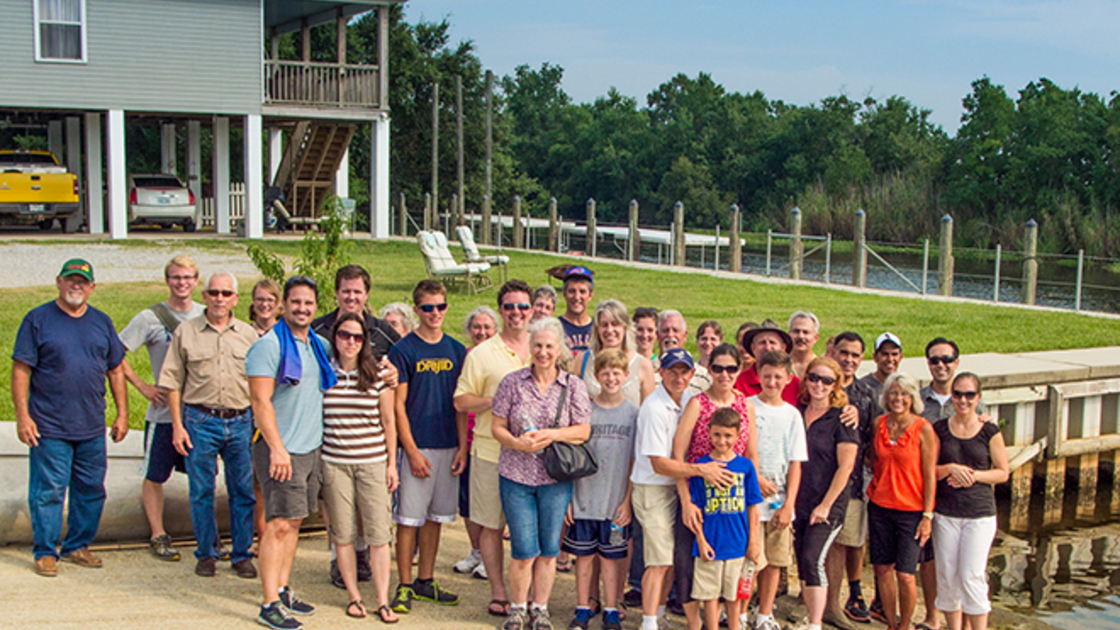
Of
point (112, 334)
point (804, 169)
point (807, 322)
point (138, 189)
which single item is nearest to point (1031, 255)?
point (807, 322)

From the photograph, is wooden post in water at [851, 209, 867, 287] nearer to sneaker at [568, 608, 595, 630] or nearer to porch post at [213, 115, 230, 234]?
porch post at [213, 115, 230, 234]

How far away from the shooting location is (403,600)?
600cm

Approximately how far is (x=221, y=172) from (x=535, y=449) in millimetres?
23497

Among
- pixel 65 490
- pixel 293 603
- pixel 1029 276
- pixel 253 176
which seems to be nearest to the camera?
pixel 293 603

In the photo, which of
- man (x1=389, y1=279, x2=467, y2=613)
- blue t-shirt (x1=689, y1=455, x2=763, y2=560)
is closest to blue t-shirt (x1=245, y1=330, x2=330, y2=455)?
man (x1=389, y1=279, x2=467, y2=613)

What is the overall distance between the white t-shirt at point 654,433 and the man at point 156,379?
107 inches

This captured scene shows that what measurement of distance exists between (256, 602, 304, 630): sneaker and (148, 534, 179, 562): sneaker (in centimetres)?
127

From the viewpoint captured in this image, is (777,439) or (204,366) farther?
(204,366)

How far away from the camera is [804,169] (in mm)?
62875

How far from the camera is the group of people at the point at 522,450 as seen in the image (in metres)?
5.63

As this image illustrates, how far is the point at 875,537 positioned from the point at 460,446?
2398 millimetres

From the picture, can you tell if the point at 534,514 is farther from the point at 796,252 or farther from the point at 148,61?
the point at 148,61

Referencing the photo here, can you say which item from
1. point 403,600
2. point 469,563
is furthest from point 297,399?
point 469,563

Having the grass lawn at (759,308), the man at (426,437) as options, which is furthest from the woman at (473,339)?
the grass lawn at (759,308)
